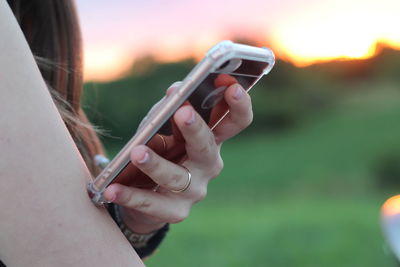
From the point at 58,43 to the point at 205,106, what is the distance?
2.25ft

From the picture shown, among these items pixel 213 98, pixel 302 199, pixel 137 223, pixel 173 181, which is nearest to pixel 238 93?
pixel 213 98

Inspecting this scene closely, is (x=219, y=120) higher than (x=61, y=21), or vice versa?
(x=219, y=120)

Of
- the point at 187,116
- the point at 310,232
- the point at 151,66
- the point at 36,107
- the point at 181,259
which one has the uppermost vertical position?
the point at 187,116

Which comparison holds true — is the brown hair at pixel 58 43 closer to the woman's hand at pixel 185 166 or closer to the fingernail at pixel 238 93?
the woman's hand at pixel 185 166

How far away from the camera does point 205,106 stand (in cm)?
94

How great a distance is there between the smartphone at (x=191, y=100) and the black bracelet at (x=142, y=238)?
0.38m

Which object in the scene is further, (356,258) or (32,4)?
(356,258)

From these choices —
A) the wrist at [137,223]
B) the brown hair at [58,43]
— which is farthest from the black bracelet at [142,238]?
the brown hair at [58,43]

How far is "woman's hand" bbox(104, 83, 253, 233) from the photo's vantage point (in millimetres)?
886

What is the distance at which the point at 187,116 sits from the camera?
34.4 inches

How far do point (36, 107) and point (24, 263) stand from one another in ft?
0.67

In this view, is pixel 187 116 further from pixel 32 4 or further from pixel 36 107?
pixel 32 4

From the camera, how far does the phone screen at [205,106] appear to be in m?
0.88

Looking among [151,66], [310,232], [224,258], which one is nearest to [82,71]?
[224,258]
